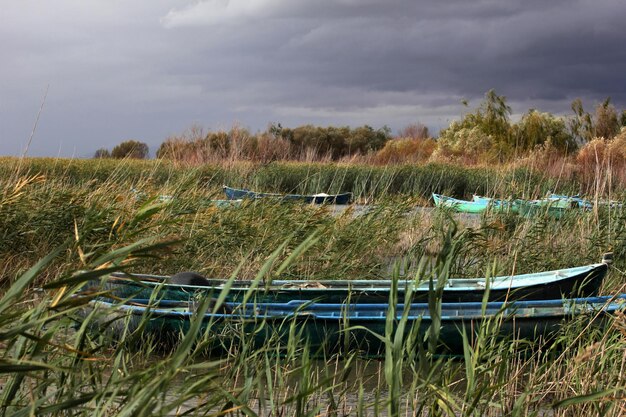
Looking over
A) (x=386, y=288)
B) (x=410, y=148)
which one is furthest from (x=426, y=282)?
(x=410, y=148)

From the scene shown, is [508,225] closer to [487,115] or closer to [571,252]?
[571,252]

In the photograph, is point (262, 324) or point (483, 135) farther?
point (483, 135)

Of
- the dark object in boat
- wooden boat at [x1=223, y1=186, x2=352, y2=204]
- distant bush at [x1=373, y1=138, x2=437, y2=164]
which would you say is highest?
distant bush at [x1=373, y1=138, x2=437, y2=164]

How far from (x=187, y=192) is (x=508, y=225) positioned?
3633 mm

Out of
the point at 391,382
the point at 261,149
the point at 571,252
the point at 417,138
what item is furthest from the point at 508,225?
the point at 417,138

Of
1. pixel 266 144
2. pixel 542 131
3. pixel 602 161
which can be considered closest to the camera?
pixel 602 161

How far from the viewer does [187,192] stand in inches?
360

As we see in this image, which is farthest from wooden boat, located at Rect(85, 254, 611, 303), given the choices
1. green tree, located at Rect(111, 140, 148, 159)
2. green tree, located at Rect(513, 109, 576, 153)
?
green tree, located at Rect(111, 140, 148, 159)

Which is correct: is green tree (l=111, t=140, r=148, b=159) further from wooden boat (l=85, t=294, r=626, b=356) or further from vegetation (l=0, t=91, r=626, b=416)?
wooden boat (l=85, t=294, r=626, b=356)

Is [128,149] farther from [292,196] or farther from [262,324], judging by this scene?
[262,324]

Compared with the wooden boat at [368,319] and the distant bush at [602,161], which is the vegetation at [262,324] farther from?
the distant bush at [602,161]

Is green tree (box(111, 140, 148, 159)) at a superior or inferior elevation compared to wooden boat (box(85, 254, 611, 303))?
superior

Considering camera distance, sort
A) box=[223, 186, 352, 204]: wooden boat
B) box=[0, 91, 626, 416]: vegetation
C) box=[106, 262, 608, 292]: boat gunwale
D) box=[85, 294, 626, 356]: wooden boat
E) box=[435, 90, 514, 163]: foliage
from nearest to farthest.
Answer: box=[0, 91, 626, 416]: vegetation < box=[85, 294, 626, 356]: wooden boat < box=[106, 262, 608, 292]: boat gunwale < box=[223, 186, 352, 204]: wooden boat < box=[435, 90, 514, 163]: foliage

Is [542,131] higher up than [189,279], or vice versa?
[542,131]
